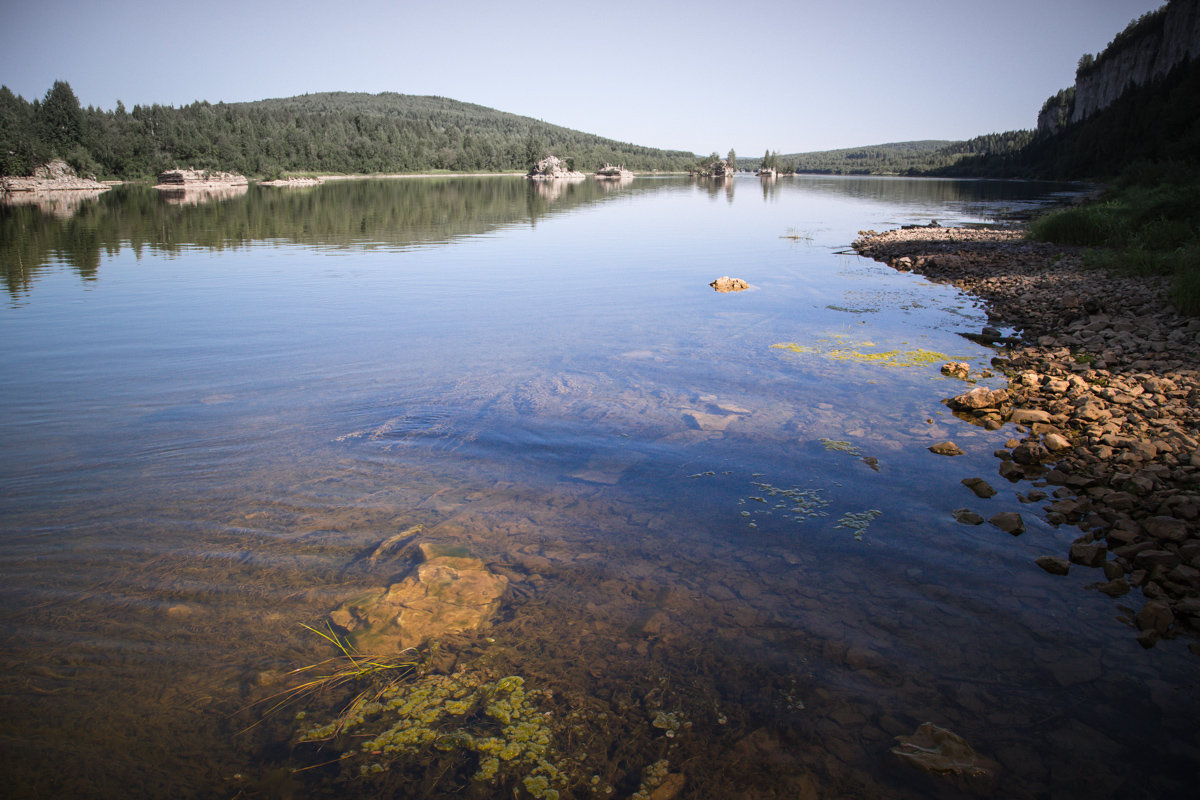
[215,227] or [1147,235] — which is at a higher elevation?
[215,227]

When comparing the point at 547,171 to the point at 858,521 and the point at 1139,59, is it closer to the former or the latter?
the point at 1139,59

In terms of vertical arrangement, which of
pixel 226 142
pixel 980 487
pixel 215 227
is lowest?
pixel 980 487

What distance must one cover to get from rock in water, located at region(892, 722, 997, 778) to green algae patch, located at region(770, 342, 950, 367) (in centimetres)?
890

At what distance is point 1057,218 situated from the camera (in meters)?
26.0

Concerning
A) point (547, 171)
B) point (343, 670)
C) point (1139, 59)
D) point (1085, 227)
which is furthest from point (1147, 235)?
point (547, 171)

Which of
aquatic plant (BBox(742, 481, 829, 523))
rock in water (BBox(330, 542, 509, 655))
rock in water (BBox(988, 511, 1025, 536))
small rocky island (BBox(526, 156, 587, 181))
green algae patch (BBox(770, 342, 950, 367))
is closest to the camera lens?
rock in water (BBox(330, 542, 509, 655))

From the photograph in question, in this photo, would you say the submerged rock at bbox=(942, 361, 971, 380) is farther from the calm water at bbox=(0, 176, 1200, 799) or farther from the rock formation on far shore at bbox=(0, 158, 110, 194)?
the rock formation on far shore at bbox=(0, 158, 110, 194)

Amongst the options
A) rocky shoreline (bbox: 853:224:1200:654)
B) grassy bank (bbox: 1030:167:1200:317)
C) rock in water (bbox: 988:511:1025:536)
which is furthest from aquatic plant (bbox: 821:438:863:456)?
grassy bank (bbox: 1030:167:1200:317)

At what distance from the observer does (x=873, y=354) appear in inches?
482

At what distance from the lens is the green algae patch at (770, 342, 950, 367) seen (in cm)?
1173

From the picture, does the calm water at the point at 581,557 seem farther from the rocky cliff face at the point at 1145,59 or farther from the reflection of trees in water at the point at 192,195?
the rocky cliff face at the point at 1145,59

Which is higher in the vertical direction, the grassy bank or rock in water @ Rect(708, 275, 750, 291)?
the grassy bank

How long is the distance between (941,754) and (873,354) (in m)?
9.83

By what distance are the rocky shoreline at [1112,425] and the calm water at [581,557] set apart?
315mm
